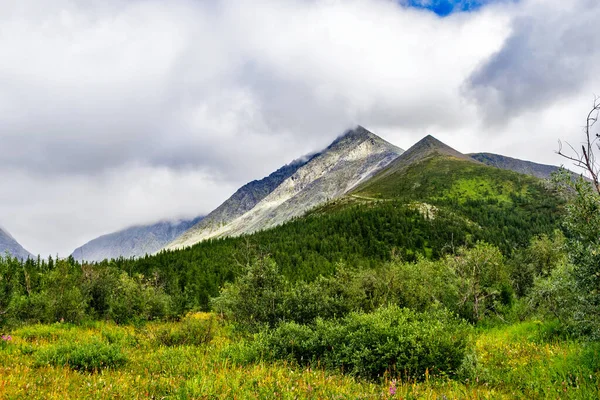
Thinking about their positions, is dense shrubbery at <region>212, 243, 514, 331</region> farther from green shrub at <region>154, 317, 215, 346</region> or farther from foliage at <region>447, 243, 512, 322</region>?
green shrub at <region>154, 317, 215, 346</region>

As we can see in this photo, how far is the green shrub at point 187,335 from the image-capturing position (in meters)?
14.2

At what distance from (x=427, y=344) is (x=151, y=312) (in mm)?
31747

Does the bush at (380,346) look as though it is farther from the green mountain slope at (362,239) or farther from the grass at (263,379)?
the green mountain slope at (362,239)

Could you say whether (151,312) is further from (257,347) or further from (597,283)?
(597,283)

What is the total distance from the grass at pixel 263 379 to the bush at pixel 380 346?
0.55 meters

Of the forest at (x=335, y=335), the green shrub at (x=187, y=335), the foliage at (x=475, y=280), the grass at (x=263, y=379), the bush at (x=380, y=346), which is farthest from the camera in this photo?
the foliage at (x=475, y=280)

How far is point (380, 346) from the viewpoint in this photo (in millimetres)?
8812

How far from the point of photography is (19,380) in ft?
23.1

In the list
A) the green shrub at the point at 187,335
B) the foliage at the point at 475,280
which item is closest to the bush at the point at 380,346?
the green shrub at the point at 187,335

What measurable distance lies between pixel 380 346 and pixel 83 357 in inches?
341

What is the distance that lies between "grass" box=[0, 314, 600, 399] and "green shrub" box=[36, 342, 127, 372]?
0.13 meters

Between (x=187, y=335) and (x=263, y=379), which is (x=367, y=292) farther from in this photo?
(x=263, y=379)

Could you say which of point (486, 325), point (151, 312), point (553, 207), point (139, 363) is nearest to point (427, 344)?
point (139, 363)

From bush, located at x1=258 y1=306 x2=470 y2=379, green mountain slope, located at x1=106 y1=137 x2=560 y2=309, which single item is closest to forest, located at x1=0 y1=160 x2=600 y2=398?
bush, located at x1=258 y1=306 x2=470 y2=379
